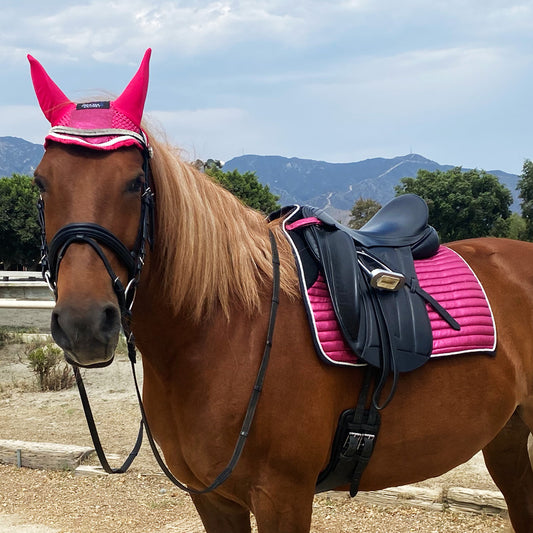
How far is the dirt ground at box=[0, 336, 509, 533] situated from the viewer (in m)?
3.88

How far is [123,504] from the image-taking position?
14.1 feet

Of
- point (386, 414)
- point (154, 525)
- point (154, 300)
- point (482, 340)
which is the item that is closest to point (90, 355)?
point (154, 300)

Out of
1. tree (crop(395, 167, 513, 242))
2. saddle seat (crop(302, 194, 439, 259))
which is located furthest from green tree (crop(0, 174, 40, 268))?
saddle seat (crop(302, 194, 439, 259))

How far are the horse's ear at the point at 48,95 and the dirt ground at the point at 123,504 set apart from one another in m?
2.98

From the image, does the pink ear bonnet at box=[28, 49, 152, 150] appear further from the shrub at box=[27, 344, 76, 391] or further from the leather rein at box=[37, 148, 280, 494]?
the shrub at box=[27, 344, 76, 391]

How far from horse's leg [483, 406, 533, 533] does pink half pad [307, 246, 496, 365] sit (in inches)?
34.6

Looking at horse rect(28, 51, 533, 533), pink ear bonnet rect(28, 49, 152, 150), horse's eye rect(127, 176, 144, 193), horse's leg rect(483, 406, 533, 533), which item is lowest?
Result: horse's leg rect(483, 406, 533, 533)

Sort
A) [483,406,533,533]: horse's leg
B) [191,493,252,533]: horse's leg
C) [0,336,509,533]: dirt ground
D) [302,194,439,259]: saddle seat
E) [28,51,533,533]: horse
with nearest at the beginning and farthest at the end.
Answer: [28,51,533,533]: horse → [191,493,252,533]: horse's leg → [302,194,439,259]: saddle seat → [483,406,533,533]: horse's leg → [0,336,509,533]: dirt ground

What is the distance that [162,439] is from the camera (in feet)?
7.42

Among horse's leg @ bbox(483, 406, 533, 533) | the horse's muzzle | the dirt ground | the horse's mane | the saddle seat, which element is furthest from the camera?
the dirt ground

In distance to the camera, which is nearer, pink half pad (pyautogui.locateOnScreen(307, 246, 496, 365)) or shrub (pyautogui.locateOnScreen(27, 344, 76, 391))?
pink half pad (pyautogui.locateOnScreen(307, 246, 496, 365))

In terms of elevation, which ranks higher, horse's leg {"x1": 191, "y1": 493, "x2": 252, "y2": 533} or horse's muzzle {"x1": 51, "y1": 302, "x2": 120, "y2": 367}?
horse's muzzle {"x1": 51, "y1": 302, "x2": 120, "y2": 367}

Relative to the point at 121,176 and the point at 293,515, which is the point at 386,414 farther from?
the point at 121,176

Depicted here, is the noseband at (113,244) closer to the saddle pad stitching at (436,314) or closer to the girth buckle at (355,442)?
the saddle pad stitching at (436,314)
